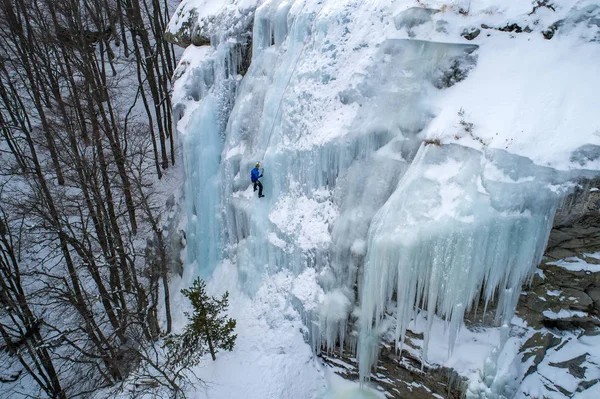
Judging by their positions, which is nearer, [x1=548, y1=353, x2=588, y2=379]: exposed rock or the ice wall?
[x1=548, y1=353, x2=588, y2=379]: exposed rock

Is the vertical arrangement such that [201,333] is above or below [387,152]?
below

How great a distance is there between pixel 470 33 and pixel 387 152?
7.73 feet

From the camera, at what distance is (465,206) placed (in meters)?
5.66

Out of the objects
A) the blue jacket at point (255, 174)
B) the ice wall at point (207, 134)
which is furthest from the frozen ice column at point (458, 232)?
the ice wall at point (207, 134)

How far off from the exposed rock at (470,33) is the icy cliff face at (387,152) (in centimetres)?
7

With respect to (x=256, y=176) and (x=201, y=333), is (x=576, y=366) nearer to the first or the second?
(x=256, y=176)

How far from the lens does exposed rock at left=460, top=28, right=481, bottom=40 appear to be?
21.3 ft

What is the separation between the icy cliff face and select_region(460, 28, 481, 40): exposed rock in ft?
0.24

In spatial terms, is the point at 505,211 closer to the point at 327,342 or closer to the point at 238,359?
the point at 327,342

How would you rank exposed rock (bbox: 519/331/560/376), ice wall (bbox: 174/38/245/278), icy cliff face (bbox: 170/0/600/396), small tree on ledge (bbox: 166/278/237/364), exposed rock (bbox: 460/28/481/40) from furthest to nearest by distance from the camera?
1. ice wall (bbox: 174/38/245/278)
2. small tree on ledge (bbox: 166/278/237/364)
3. exposed rock (bbox: 460/28/481/40)
4. exposed rock (bbox: 519/331/560/376)
5. icy cliff face (bbox: 170/0/600/396)

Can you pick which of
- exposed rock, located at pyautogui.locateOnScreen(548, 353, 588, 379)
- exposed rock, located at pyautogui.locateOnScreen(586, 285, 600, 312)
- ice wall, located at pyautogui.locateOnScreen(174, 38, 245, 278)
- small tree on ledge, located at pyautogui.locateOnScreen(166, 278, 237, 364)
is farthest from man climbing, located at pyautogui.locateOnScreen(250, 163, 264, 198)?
exposed rock, located at pyautogui.locateOnScreen(548, 353, 588, 379)

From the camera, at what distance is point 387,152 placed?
6902mm

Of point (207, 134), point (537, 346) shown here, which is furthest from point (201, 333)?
point (537, 346)

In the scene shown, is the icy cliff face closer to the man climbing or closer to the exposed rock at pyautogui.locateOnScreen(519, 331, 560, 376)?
the man climbing
